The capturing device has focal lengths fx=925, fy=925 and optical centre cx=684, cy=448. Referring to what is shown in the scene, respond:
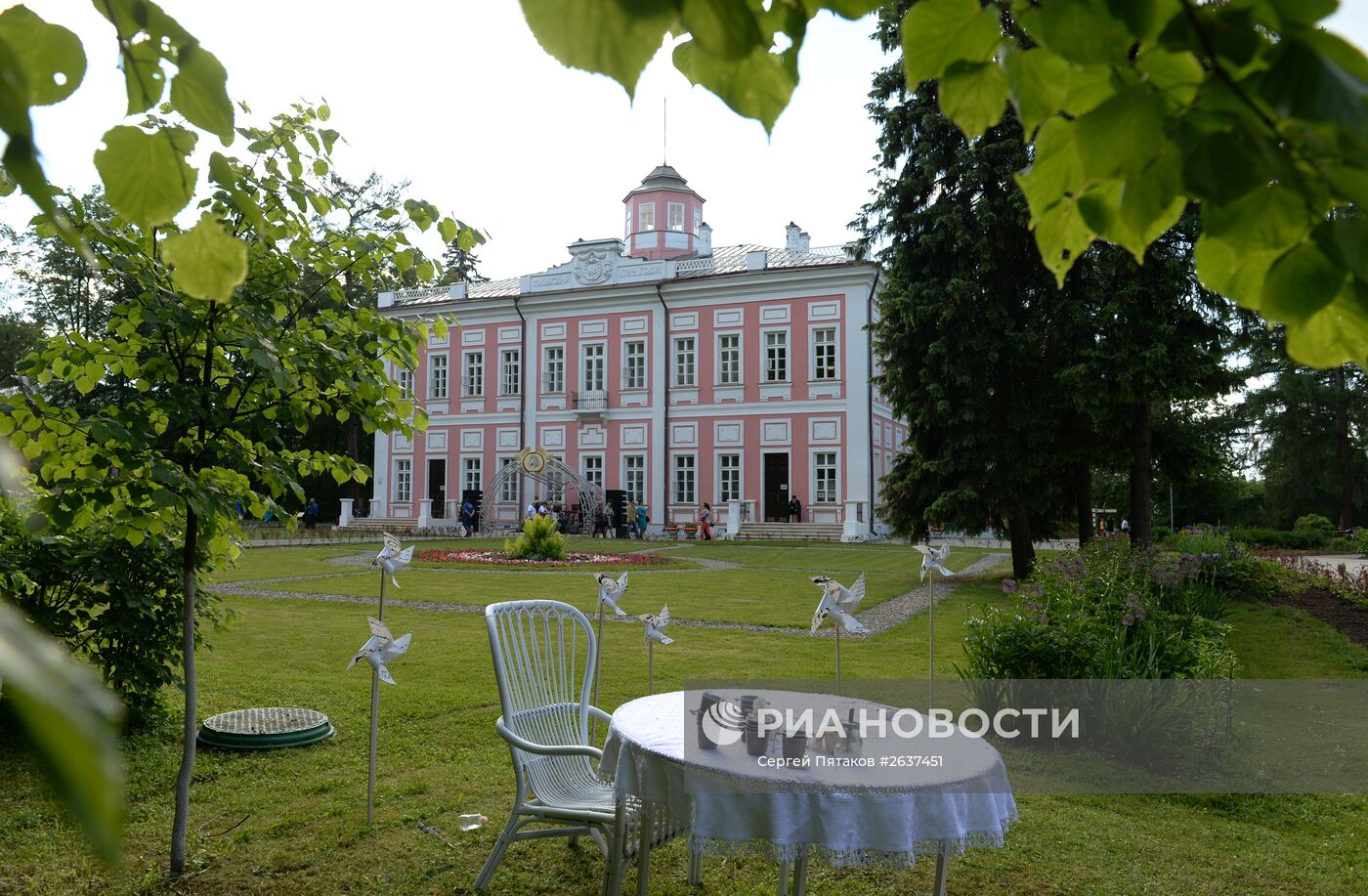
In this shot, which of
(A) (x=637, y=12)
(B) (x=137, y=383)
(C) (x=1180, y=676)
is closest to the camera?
(A) (x=637, y=12)

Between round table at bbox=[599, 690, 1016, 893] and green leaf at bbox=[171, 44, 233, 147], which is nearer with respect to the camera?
green leaf at bbox=[171, 44, 233, 147]

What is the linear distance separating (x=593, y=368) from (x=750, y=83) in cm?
2792

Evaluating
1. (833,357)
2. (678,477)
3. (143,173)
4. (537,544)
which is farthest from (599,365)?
(143,173)

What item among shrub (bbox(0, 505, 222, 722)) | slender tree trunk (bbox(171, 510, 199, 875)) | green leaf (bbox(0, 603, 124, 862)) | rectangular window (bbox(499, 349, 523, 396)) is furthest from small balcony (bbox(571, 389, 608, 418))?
green leaf (bbox(0, 603, 124, 862))

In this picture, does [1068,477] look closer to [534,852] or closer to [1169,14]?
[534,852]

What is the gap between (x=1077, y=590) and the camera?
655cm

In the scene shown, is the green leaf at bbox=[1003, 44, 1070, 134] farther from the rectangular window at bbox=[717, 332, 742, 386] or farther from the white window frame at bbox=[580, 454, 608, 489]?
the white window frame at bbox=[580, 454, 608, 489]

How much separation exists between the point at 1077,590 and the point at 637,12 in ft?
21.9

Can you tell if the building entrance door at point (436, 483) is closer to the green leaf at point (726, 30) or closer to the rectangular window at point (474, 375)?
the rectangular window at point (474, 375)

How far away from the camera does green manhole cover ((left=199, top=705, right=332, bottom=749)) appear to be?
5.08 meters

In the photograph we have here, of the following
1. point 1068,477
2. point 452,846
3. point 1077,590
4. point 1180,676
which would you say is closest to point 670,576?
point 1068,477

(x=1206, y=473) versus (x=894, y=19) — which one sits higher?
(x=894, y=19)

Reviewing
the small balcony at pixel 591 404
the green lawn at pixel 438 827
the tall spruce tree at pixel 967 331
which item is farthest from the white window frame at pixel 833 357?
the green lawn at pixel 438 827

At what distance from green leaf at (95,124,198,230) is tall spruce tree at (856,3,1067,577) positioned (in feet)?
40.9
